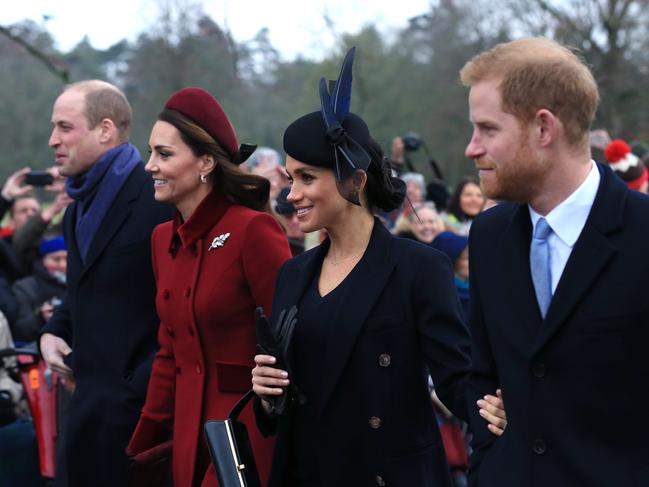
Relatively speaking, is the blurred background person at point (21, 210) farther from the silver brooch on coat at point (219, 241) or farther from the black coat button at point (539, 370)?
the black coat button at point (539, 370)

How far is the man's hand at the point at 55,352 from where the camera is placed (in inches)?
222

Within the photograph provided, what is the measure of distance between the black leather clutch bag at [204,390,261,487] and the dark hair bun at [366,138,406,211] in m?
0.83

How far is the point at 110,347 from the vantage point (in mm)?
5273

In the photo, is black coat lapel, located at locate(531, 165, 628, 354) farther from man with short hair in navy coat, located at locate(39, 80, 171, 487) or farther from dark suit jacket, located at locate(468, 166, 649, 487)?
man with short hair in navy coat, located at locate(39, 80, 171, 487)

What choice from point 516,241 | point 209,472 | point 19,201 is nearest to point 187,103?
point 209,472

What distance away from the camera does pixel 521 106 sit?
3.04m

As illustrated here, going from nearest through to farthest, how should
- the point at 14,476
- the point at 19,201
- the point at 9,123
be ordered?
the point at 14,476, the point at 19,201, the point at 9,123

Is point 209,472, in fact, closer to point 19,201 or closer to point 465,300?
point 465,300

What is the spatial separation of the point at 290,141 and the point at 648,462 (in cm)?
175

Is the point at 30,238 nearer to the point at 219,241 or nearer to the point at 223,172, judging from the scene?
the point at 223,172

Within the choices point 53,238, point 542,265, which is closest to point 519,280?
point 542,265

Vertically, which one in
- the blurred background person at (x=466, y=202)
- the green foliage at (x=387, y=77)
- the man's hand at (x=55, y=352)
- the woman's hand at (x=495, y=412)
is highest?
the woman's hand at (x=495, y=412)

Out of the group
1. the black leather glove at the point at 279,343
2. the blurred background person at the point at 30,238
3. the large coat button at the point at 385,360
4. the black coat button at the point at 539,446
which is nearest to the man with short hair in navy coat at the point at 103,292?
the black leather glove at the point at 279,343

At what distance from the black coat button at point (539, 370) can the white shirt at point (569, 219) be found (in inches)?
8.1
